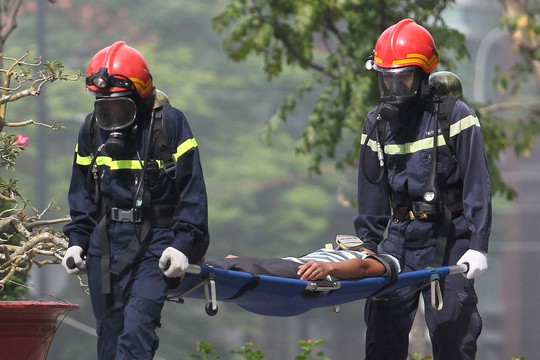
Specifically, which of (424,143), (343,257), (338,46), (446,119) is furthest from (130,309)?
(338,46)

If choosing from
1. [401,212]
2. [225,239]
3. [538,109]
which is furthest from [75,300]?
[401,212]

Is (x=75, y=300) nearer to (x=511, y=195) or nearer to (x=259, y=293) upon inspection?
(x=511, y=195)

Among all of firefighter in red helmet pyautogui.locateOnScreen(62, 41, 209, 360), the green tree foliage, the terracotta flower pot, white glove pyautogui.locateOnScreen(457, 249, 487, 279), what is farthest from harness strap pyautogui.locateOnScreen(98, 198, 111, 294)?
the green tree foliage

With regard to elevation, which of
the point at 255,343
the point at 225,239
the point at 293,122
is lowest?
the point at 255,343

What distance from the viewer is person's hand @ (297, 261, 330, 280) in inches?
215

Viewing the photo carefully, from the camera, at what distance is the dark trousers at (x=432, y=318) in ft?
18.4

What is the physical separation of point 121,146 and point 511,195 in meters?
5.64

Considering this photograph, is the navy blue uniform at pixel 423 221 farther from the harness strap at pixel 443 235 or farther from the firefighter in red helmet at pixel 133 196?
the firefighter in red helmet at pixel 133 196

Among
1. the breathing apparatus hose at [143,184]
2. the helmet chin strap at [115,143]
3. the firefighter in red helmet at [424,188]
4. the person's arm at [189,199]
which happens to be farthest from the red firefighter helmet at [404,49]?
the helmet chin strap at [115,143]

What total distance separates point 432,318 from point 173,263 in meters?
1.40

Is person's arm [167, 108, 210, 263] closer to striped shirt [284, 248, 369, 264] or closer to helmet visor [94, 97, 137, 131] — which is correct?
helmet visor [94, 97, 137, 131]

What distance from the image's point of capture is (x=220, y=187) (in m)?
20.7

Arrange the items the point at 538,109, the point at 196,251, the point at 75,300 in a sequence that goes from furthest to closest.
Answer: the point at 75,300
the point at 538,109
the point at 196,251

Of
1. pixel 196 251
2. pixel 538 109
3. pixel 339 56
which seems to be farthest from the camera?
pixel 538 109
